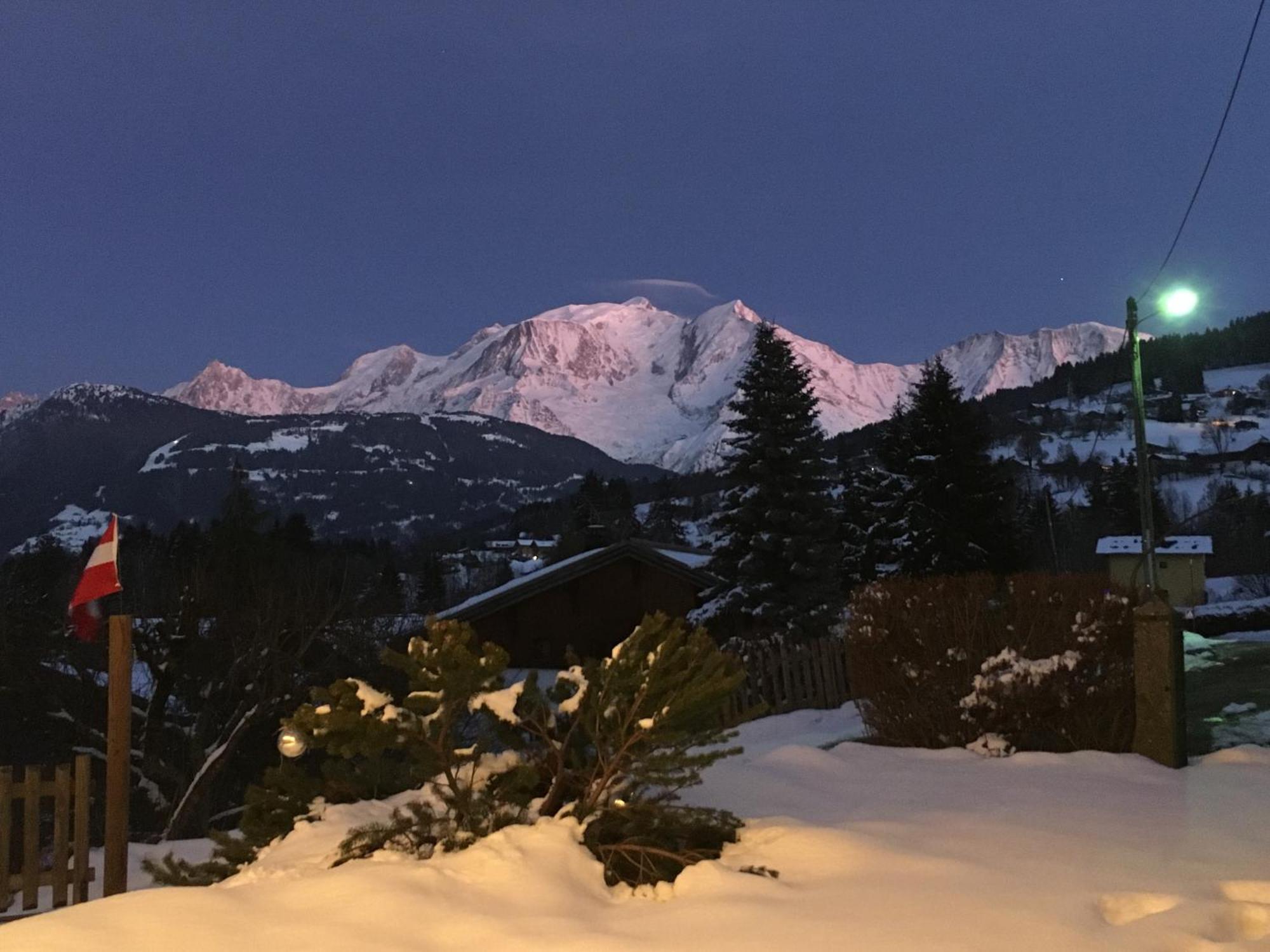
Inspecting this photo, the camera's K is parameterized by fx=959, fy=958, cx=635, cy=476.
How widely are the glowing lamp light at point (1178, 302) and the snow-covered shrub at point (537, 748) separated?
38.5 feet

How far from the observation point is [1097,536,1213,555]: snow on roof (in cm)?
6269

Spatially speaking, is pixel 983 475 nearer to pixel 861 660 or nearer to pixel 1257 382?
pixel 861 660

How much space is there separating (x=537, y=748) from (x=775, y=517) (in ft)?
65.4

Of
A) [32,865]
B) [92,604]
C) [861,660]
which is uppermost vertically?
[92,604]

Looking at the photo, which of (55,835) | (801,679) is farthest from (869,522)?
(55,835)

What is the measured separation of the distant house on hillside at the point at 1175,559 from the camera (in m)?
62.8

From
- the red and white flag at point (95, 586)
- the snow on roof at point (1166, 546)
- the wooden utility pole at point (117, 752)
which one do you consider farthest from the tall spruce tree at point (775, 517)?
the snow on roof at point (1166, 546)

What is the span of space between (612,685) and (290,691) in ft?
58.5

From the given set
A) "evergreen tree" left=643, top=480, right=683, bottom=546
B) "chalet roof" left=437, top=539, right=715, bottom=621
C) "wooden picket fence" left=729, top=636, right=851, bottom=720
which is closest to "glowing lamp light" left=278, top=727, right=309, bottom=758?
"wooden picket fence" left=729, top=636, right=851, bottom=720

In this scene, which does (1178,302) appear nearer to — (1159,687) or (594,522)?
(1159,687)

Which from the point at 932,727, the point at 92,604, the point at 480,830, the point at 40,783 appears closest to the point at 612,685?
the point at 480,830

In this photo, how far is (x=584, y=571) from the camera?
1276 inches

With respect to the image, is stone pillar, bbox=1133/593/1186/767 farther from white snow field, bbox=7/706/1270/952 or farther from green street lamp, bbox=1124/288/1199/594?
green street lamp, bbox=1124/288/1199/594

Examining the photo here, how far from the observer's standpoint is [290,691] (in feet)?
67.5
